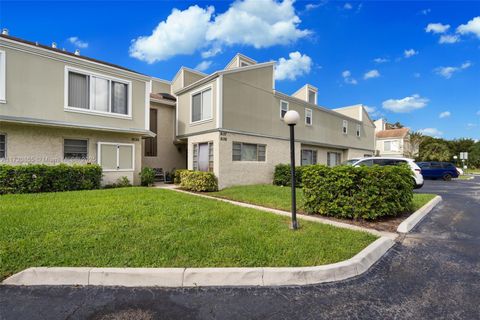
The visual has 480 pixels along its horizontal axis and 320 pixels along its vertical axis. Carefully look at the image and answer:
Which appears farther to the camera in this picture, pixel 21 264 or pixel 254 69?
pixel 254 69

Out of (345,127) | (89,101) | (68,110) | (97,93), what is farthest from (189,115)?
(345,127)

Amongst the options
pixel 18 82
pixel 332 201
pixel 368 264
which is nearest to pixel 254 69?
pixel 332 201

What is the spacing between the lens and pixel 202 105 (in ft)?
45.1

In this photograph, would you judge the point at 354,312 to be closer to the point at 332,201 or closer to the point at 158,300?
the point at 158,300

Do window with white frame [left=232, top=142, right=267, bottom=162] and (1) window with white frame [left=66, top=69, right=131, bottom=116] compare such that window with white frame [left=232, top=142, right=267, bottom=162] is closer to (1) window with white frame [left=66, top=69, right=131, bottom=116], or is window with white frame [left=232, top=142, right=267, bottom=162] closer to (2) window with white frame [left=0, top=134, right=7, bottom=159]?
(1) window with white frame [left=66, top=69, right=131, bottom=116]

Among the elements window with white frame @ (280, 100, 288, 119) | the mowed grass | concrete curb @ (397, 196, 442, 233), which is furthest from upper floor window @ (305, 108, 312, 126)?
the mowed grass

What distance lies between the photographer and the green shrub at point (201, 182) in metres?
11.8

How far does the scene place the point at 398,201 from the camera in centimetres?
699

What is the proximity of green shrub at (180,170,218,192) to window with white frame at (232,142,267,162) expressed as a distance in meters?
1.75

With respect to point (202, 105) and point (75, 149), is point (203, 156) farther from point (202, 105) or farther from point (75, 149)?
point (75, 149)

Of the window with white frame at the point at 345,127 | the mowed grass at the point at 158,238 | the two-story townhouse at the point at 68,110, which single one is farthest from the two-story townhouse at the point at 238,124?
the mowed grass at the point at 158,238

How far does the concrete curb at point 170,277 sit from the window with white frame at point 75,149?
9481mm

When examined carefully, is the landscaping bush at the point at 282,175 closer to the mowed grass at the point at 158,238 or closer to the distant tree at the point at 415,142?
the mowed grass at the point at 158,238

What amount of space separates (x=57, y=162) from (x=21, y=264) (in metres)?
8.88
